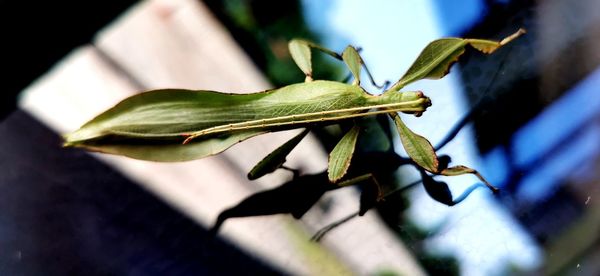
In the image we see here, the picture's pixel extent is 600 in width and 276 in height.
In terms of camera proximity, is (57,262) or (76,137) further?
(57,262)

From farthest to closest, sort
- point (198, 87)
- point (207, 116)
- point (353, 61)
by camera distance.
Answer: point (198, 87), point (353, 61), point (207, 116)

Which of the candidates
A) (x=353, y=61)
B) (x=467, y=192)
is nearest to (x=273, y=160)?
(x=353, y=61)

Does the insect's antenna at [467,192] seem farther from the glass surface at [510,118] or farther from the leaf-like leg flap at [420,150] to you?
the leaf-like leg flap at [420,150]

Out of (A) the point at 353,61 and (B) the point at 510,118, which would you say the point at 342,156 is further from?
(B) the point at 510,118

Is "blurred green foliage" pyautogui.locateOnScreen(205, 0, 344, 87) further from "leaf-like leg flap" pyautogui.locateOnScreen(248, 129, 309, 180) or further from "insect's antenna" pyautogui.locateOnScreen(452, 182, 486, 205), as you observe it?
"insect's antenna" pyautogui.locateOnScreen(452, 182, 486, 205)

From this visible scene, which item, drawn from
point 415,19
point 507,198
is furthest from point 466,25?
point 507,198

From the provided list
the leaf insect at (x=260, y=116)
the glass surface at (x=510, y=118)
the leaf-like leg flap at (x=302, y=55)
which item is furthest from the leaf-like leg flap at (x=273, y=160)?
the glass surface at (x=510, y=118)

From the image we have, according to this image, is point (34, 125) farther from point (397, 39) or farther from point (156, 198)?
point (397, 39)

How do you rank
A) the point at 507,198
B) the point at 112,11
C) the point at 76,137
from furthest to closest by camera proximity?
the point at 112,11 → the point at 507,198 → the point at 76,137
